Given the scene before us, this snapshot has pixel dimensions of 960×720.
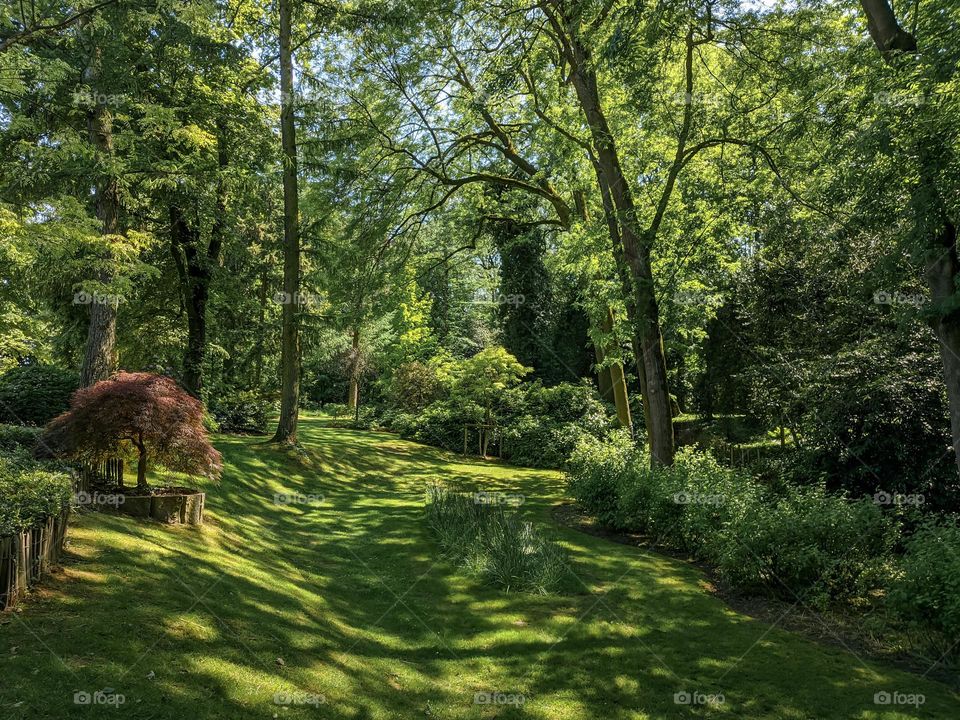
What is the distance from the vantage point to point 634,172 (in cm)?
1449

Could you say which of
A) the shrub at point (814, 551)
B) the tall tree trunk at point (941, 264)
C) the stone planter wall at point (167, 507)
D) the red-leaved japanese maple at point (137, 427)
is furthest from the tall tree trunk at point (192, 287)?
the tall tree trunk at point (941, 264)

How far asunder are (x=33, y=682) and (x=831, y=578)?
7968 millimetres

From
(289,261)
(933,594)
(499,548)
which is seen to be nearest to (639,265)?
(499,548)

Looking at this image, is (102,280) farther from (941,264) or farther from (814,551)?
(941,264)

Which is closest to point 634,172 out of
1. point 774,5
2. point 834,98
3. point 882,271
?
point 774,5

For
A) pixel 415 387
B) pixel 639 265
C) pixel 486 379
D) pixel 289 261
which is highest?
pixel 289 261

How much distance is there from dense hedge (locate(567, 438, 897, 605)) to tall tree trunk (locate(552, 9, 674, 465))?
129 centimetres

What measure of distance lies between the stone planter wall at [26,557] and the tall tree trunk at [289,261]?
10.3 meters

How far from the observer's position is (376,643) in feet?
19.9

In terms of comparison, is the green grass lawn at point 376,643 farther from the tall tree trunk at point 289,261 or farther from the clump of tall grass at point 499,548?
the tall tree trunk at point 289,261

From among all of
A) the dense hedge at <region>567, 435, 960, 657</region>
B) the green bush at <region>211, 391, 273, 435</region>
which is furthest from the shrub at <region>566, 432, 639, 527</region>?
the green bush at <region>211, 391, 273, 435</region>

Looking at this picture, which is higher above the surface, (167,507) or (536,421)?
(536,421)

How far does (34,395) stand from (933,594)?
1469 centimetres

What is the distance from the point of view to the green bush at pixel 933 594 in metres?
5.57
